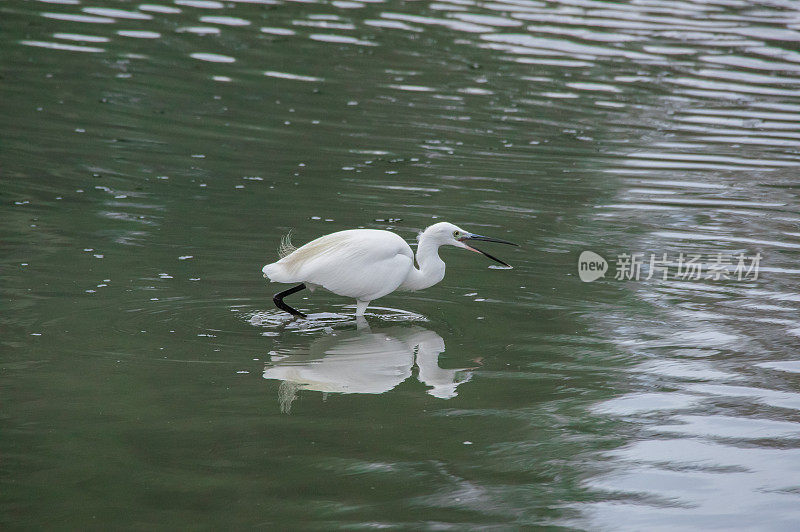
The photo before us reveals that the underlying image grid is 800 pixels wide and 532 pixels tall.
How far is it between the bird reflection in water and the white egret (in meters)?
0.35

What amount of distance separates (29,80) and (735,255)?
393 inches

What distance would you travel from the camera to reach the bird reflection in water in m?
6.93

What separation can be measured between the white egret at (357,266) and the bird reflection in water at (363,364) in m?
0.35

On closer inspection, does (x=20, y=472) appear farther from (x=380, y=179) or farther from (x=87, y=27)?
(x=87, y=27)

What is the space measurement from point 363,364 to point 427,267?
4.22ft

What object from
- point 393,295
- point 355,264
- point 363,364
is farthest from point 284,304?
point 393,295

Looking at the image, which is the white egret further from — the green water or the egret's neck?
the green water

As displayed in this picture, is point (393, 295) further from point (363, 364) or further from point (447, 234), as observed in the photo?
point (363, 364)

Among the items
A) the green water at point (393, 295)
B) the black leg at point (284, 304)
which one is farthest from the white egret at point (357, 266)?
the green water at point (393, 295)

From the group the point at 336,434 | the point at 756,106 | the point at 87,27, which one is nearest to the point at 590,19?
the point at 756,106

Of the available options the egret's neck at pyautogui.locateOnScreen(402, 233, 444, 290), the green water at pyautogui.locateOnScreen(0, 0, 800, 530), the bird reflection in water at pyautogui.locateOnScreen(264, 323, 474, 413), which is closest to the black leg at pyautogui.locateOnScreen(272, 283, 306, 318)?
the green water at pyautogui.locateOnScreen(0, 0, 800, 530)

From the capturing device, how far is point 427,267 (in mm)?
8430

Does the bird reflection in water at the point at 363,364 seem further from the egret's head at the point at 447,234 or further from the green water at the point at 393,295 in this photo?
the egret's head at the point at 447,234

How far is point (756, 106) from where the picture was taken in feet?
51.1
